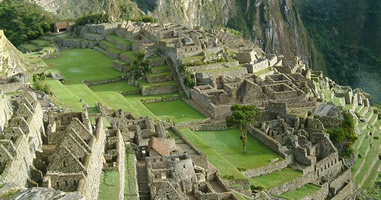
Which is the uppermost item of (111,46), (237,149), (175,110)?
(111,46)

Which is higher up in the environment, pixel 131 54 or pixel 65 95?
pixel 131 54

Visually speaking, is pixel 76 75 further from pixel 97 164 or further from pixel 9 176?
pixel 9 176

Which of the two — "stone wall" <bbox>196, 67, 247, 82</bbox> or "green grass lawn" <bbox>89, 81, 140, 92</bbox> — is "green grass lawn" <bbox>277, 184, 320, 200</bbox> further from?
"green grass lawn" <bbox>89, 81, 140, 92</bbox>

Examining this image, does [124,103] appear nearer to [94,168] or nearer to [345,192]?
[345,192]

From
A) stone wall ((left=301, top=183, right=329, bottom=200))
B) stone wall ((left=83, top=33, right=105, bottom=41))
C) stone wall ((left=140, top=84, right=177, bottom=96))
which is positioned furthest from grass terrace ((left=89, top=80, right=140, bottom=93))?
stone wall ((left=301, top=183, right=329, bottom=200))

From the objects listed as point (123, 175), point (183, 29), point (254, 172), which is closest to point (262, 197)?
point (254, 172)

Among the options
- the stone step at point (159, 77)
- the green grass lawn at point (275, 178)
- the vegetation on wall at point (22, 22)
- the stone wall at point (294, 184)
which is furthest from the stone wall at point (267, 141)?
the vegetation on wall at point (22, 22)

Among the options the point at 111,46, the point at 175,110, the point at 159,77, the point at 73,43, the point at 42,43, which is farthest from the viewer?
the point at 42,43

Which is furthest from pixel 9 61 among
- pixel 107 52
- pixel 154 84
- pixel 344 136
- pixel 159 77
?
pixel 344 136
